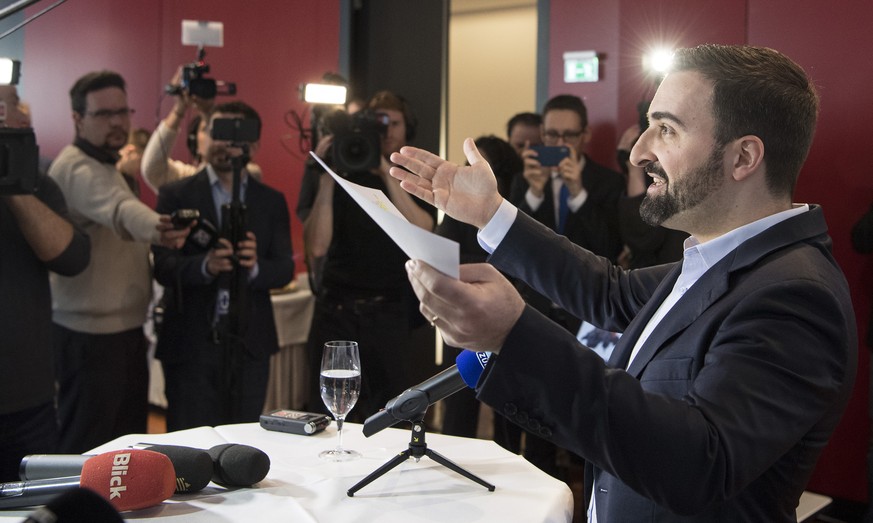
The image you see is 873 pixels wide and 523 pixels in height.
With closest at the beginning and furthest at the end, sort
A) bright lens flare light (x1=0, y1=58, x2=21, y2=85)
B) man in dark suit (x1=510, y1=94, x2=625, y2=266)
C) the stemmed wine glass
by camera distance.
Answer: the stemmed wine glass → bright lens flare light (x1=0, y1=58, x2=21, y2=85) → man in dark suit (x1=510, y1=94, x2=625, y2=266)

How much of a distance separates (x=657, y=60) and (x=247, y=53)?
2657mm

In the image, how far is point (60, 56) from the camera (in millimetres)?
4582

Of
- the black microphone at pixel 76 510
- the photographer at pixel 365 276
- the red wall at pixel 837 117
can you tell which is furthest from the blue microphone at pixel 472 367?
the red wall at pixel 837 117

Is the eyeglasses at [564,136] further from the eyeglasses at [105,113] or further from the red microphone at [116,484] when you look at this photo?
the red microphone at [116,484]

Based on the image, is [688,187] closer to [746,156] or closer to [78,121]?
[746,156]

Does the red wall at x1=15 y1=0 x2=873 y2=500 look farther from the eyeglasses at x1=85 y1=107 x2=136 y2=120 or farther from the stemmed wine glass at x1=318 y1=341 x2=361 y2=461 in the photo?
the stemmed wine glass at x1=318 y1=341 x2=361 y2=461

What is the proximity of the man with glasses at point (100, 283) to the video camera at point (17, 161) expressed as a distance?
771 mm

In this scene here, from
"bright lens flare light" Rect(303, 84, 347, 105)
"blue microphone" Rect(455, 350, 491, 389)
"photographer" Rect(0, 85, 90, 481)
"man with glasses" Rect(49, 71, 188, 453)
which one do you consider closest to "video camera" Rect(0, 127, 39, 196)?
"photographer" Rect(0, 85, 90, 481)

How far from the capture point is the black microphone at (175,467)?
4.73 feet

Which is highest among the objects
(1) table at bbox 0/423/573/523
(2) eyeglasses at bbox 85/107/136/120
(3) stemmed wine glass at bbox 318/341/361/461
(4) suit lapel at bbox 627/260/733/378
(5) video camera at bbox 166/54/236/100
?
(5) video camera at bbox 166/54/236/100

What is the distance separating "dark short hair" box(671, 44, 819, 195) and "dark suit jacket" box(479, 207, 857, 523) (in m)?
0.12

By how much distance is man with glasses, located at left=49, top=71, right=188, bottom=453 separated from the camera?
10.0ft

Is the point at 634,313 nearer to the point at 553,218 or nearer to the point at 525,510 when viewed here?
the point at 525,510

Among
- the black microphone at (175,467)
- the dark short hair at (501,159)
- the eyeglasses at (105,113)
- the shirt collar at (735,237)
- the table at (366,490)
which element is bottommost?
the table at (366,490)
